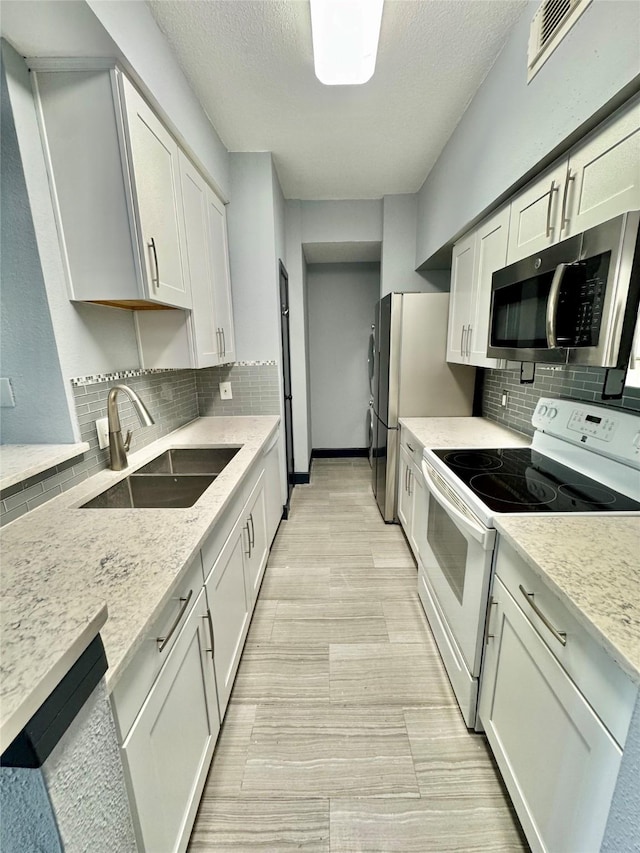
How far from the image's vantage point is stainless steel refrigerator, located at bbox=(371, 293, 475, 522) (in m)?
2.45

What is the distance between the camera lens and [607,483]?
1296mm

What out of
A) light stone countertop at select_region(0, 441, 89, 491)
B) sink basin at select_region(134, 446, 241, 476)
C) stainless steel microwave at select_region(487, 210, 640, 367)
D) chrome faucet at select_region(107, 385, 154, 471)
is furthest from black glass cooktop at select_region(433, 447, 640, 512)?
light stone countertop at select_region(0, 441, 89, 491)

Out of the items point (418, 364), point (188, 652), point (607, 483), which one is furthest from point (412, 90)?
point (188, 652)

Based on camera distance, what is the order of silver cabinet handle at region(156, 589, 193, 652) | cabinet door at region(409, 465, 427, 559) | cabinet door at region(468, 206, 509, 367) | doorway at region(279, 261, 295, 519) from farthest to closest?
1. doorway at region(279, 261, 295, 519)
2. cabinet door at region(409, 465, 427, 559)
3. cabinet door at region(468, 206, 509, 367)
4. silver cabinet handle at region(156, 589, 193, 652)

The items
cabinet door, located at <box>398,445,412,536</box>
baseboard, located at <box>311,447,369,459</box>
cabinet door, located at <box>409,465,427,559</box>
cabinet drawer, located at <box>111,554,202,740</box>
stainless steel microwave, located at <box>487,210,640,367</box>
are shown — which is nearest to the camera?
cabinet drawer, located at <box>111,554,202,740</box>

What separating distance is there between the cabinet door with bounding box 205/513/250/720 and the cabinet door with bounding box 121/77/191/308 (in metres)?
1.10

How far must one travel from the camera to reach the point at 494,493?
1.29m

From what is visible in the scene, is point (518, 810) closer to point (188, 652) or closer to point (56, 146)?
point (188, 652)

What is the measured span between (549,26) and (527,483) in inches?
65.2

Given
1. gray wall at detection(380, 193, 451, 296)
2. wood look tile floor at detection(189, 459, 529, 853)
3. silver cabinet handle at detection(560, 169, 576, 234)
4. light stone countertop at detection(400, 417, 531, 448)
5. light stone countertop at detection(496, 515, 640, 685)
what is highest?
gray wall at detection(380, 193, 451, 296)

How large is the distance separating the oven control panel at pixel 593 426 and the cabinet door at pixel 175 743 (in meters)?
1.55

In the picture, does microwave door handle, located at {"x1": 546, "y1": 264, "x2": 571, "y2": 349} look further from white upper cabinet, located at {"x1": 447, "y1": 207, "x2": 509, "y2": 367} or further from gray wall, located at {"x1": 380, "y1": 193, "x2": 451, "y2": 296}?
gray wall, located at {"x1": 380, "y1": 193, "x2": 451, "y2": 296}

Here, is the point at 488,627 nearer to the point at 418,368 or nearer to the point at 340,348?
the point at 418,368

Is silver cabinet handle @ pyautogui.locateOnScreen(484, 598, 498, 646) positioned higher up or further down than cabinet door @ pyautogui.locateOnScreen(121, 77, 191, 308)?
further down
